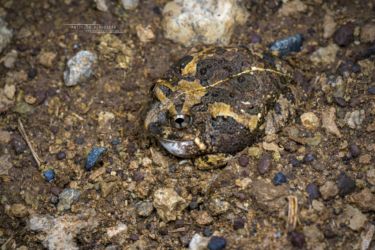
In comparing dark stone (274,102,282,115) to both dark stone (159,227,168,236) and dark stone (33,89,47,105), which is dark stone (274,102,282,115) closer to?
dark stone (159,227,168,236)

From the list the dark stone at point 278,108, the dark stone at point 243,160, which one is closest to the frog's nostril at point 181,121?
the dark stone at point 243,160

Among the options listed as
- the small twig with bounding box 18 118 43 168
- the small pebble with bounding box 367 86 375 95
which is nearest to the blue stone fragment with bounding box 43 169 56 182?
the small twig with bounding box 18 118 43 168

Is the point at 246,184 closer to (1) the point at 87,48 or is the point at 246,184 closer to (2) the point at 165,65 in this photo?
(2) the point at 165,65

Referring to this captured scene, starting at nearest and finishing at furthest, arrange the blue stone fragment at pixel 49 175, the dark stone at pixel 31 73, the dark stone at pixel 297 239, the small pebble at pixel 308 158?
1. the dark stone at pixel 297 239
2. the small pebble at pixel 308 158
3. the blue stone fragment at pixel 49 175
4. the dark stone at pixel 31 73

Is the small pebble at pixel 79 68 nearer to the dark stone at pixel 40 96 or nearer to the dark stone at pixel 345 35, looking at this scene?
the dark stone at pixel 40 96

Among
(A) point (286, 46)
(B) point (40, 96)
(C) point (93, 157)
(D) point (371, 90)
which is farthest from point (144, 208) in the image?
(D) point (371, 90)
